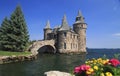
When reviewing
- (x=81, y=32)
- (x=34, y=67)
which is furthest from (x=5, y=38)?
(x=81, y=32)

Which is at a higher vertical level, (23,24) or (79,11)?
(79,11)

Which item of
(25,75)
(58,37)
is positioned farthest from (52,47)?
(25,75)

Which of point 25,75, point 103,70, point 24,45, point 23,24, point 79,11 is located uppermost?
point 79,11

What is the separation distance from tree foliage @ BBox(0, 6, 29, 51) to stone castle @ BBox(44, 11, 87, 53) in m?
18.6

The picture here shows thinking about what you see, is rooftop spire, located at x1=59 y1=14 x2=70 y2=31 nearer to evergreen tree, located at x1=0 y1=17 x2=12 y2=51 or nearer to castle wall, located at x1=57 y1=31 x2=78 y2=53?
castle wall, located at x1=57 y1=31 x2=78 y2=53

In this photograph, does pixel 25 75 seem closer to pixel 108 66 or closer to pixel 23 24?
pixel 108 66

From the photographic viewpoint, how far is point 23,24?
142 feet

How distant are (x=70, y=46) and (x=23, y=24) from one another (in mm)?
22103

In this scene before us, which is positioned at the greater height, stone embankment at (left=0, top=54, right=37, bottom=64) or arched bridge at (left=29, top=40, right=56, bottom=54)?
arched bridge at (left=29, top=40, right=56, bottom=54)

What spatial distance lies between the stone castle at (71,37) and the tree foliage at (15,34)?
18.6 metres

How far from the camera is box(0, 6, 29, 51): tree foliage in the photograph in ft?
134

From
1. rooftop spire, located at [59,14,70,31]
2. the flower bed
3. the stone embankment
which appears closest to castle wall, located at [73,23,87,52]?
rooftop spire, located at [59,14,70,31]

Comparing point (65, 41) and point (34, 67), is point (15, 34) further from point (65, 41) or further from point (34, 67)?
point (65, 41)

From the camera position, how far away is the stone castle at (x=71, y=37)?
198 feet
